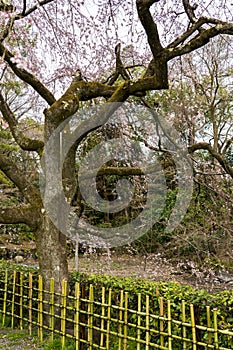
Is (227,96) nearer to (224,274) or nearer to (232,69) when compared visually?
(232,69)

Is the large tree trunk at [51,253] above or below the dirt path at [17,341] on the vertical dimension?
above

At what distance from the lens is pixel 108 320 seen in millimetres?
3316

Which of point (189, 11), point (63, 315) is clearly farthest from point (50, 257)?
point (189, 11)

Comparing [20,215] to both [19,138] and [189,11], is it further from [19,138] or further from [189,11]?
[189,11]

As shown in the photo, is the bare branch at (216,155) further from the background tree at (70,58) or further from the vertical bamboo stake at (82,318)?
the vertical bamboo stake at (82,318)

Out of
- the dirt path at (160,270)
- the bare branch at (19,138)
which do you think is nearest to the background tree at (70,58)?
the bare branch at (19,138)

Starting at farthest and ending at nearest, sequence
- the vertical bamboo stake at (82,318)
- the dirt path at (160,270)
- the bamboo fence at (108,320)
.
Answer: the dirt path at (160,270) < the vertical bamboo stake at (82,318) < the bamboo fence at (108,320)

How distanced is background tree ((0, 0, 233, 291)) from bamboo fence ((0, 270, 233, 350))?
0.39 metres

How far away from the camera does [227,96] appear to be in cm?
913

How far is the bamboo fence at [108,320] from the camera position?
2.86 m

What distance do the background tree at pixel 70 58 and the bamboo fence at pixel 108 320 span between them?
0.39m

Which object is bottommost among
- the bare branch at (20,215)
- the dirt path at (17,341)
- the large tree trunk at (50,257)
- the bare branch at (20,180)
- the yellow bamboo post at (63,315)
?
the dirt path at (17,341)

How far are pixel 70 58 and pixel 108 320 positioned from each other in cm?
367

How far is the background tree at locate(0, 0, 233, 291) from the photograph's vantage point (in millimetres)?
3588
